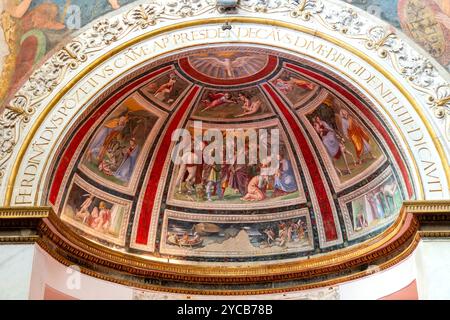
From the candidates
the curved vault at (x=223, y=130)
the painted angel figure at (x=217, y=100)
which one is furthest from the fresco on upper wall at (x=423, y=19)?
the painted angel figure at (x=217, y=100)

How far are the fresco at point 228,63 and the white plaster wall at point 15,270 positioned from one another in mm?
5684

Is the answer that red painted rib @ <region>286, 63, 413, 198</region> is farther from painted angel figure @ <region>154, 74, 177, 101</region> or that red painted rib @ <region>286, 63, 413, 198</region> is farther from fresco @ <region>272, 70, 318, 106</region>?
painted angel figure @ <region>154, 74, 177, 101</region>

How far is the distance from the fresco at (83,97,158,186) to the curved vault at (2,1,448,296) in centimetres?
4

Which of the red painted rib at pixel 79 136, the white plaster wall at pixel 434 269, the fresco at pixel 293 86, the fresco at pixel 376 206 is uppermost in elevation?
the fresco at pixel 293 86

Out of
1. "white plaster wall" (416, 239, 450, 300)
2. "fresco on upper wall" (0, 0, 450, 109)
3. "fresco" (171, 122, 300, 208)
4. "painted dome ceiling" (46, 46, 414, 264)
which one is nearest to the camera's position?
"white plaster wall" (416, 239, 450, 300)

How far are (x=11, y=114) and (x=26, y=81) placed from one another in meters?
0.80

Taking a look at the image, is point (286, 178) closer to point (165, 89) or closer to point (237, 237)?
point (237, 237)

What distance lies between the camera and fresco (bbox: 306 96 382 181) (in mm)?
17109

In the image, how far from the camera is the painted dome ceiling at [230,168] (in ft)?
55.5

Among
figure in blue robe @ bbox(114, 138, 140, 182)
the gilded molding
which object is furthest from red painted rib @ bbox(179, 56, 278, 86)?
figure in blue robe @ bbox(114, 138, 140, 182)

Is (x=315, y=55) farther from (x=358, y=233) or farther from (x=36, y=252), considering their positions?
(x=36, y=252)

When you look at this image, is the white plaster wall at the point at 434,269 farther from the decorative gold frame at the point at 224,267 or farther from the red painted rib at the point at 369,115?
the red painted rib at the point at 369,115

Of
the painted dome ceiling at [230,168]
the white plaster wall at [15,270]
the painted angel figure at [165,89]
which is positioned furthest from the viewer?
the painted angel figure at [165,89]
